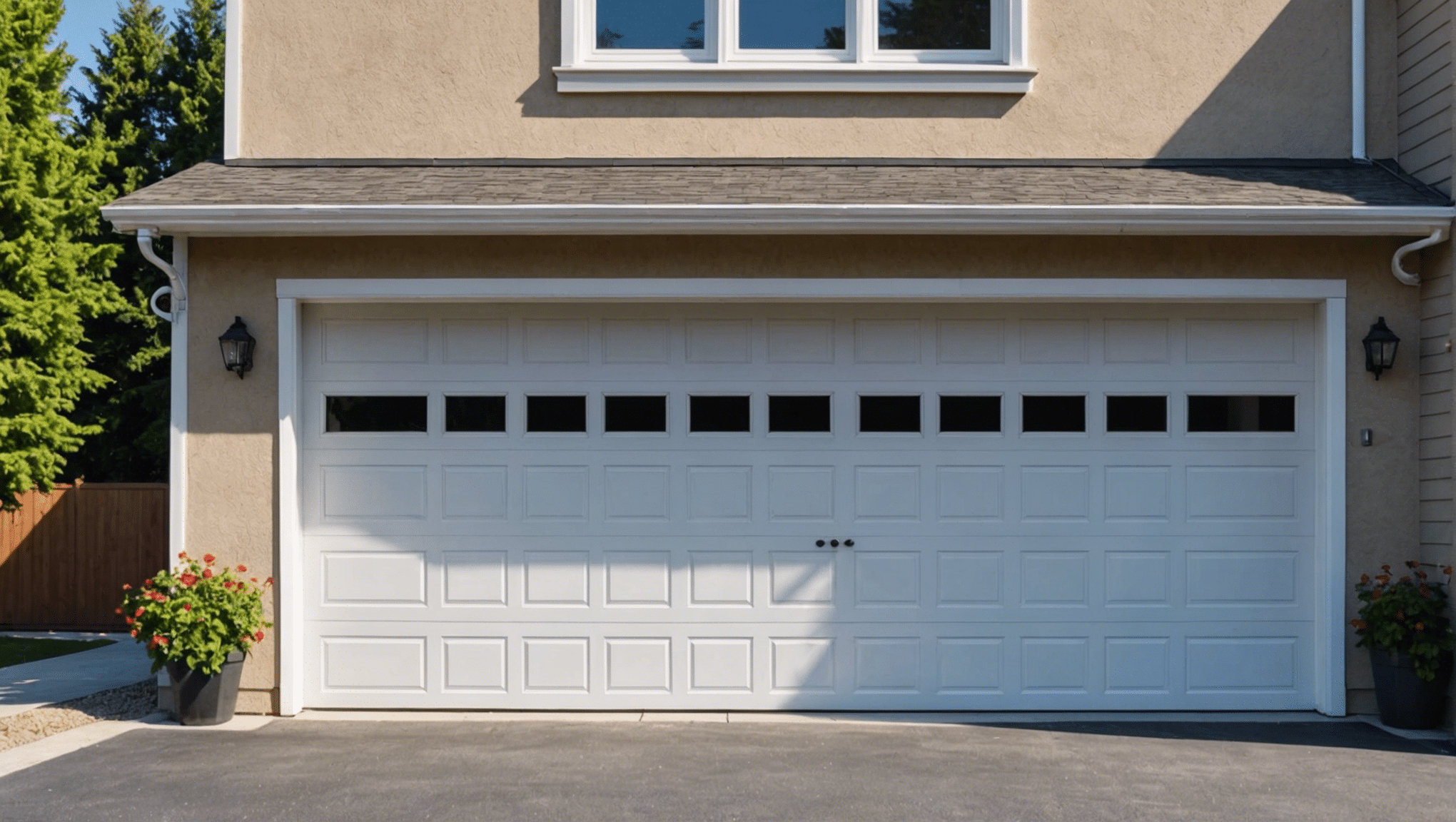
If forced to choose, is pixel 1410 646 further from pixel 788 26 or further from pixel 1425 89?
pixel 788 26

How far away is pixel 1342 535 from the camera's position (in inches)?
315

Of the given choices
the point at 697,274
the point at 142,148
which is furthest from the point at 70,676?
the point at 142,148

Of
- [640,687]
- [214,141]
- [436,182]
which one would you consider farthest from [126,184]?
[640,687]

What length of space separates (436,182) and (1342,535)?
240 inches

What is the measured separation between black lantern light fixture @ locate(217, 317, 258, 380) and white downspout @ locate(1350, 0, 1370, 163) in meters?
7.25

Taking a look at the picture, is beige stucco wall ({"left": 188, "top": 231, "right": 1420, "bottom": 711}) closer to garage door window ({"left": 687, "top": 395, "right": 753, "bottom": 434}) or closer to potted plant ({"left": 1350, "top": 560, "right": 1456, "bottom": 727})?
potted plant ({"left": 1350, "top": 560, "right": 1456, "bottom": 727})

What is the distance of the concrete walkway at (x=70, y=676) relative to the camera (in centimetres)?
884

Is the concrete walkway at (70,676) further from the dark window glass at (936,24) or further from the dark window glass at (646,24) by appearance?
the dark window glass at (936,24)

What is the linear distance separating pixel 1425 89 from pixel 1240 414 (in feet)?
7.53

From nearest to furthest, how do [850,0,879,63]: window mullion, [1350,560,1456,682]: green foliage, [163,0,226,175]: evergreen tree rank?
1. [1350,560,1456,682]: green foliage
2. [850,0,879,63]: window mullion
3. [163,0,226,175]: evergreen tree

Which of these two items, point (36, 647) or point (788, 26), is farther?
point (36, 647)

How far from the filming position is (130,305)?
19562 millimetres

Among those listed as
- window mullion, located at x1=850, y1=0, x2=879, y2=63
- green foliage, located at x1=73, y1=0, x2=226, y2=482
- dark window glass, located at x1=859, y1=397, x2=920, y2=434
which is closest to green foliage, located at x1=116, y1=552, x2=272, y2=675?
dark window glass, located at x1=859, y1=397, x2=920, y2=434

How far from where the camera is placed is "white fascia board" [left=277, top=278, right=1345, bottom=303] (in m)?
8.09
